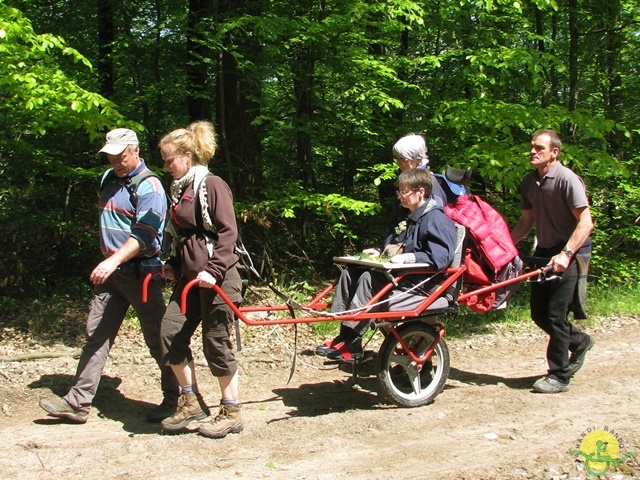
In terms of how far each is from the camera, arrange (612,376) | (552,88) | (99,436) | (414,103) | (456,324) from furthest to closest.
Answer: (552,88) → (414,103) → (456,324) → (612,376) → (99,436)

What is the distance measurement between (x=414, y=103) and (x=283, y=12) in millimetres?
2025

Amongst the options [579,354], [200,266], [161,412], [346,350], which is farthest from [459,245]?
[161,412]

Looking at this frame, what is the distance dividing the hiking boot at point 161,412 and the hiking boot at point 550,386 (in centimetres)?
296

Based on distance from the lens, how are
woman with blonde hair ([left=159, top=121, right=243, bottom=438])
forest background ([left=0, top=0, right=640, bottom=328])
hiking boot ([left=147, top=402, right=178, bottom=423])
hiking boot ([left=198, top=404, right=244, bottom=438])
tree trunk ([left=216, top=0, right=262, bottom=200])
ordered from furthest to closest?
tree trunk ([left=216, top=0, right=262, bottom=200]) < forest background ([left=0, top=0, right=640, bottom=328]) < hiking boot ([left=147, top=402, right=178, bottom=423]) < hiking boot ([left=198, top=404, right=244, bottom=438]) < woman with blonde hair ([left=159, top=121, right=243, bottom=438])

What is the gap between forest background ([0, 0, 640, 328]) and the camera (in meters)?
7.48

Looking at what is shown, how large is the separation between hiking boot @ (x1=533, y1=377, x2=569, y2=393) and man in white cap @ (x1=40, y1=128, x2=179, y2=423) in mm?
3074

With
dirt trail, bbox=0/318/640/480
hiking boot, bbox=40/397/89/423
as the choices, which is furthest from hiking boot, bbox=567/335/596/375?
hiking boot, bbox=40/397/89/423

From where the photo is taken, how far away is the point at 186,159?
180 inches

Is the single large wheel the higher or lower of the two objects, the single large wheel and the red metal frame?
the lower

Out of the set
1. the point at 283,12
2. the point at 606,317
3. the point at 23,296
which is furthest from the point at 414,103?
the point at 23,296

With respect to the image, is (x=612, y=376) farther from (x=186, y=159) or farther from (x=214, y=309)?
(x=186, y=159)

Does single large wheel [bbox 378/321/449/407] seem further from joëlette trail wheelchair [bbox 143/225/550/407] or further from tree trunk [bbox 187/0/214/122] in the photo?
tree trunk [bbox 187/0/214/122]

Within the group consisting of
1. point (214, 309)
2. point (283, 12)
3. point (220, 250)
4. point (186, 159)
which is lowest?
point (214, 309)

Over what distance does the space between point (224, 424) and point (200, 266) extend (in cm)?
113
